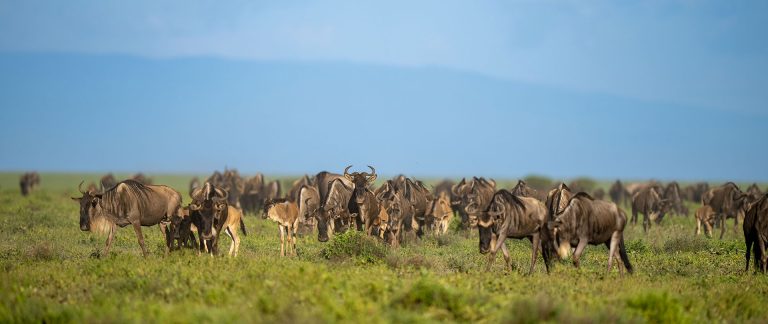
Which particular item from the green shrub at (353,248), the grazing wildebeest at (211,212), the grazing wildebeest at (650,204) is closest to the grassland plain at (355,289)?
the green shrub at (353,248)

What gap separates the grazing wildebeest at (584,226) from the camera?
15297 mm

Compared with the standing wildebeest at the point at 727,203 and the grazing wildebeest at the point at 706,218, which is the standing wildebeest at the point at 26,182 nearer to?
the grazing wildebeest at the point at 706,218

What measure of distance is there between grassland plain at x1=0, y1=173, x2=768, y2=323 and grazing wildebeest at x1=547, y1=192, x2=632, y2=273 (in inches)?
20.7

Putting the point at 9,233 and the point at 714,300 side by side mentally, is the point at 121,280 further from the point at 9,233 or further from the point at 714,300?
the point at 9,233

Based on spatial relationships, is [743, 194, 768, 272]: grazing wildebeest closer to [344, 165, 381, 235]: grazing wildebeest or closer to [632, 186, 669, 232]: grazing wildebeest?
[344, 165, 381, 235]: grazing wildebeest

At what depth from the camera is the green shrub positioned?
17.3 meters

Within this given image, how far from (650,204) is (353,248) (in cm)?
1877

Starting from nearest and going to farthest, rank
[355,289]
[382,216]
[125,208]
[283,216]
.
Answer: [355,289]
[125,208]
[283,216]
[382,216]

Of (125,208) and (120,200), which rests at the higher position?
(120,200)

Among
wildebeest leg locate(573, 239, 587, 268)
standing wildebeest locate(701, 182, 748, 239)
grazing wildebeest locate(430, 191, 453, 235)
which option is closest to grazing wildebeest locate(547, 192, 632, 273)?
wildebeest leg locate(573, 239, 587, 268)

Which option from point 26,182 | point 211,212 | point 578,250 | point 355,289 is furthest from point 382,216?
point 26,182

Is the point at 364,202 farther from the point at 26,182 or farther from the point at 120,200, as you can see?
the point at 26,182

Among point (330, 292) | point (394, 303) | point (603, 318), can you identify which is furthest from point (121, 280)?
point (603, 318)

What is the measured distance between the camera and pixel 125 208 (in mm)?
17406
